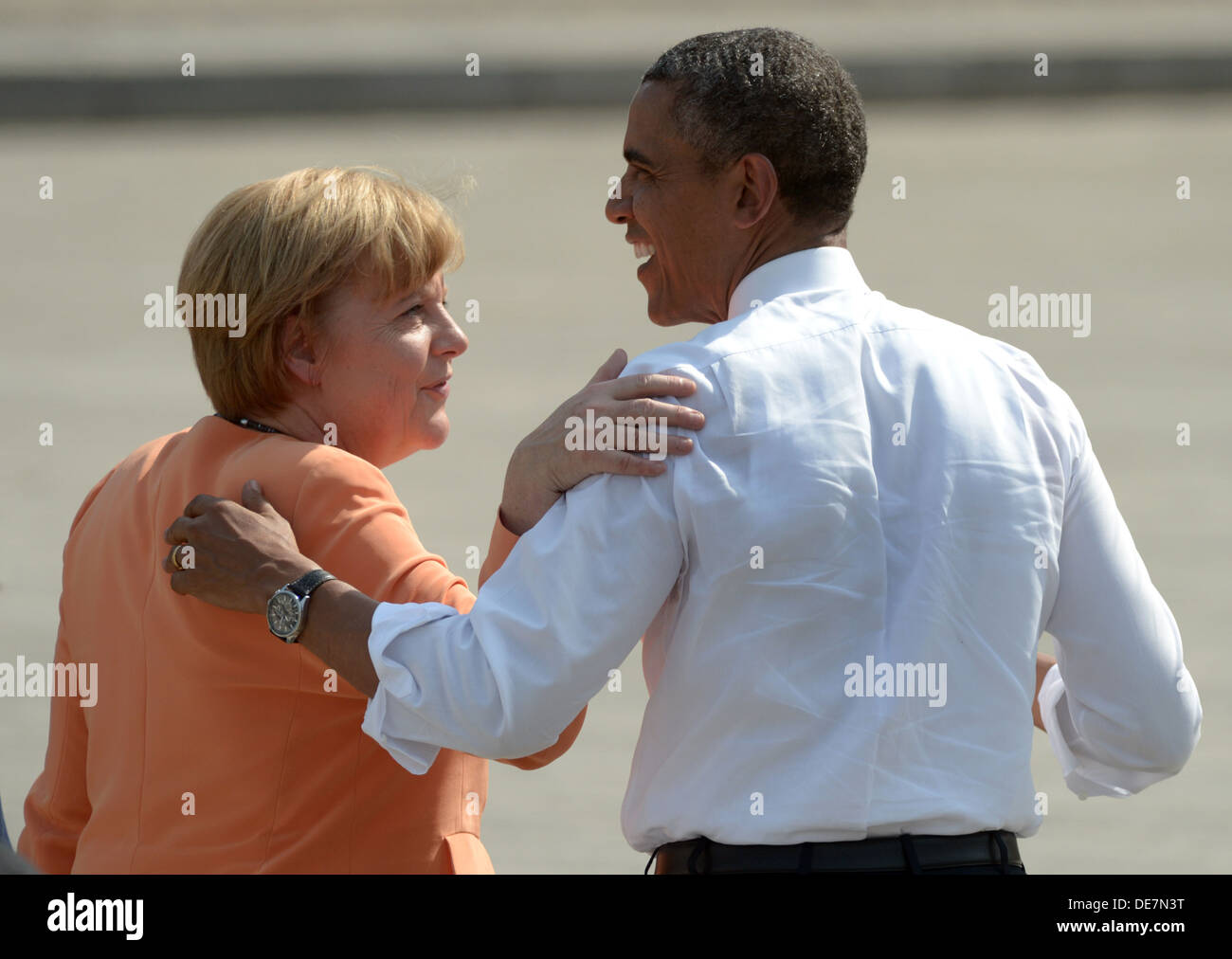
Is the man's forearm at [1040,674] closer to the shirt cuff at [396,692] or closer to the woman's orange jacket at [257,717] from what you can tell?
the woman's orange jacket at [257,717]

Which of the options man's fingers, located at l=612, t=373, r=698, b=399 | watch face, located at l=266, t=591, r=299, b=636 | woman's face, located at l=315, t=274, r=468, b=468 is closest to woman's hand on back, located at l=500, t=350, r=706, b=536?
man's fingers, located at l=612, t=373, r=698, b=399

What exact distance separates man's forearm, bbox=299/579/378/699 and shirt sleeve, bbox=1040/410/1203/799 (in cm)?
94

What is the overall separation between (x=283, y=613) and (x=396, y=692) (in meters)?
0.23

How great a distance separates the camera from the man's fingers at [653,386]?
1942mm

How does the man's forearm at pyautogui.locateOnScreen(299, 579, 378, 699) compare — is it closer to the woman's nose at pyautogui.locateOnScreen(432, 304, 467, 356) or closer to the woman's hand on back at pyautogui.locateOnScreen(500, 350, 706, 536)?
the woman's hand on back at pyautogui.locateOnScreen(500, 350, 706, 536)

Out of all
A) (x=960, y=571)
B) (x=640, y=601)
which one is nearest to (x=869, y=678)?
(x=960, y=571)

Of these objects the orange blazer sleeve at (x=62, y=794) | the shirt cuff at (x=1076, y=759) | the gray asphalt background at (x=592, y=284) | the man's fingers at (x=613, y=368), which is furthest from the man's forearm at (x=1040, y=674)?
the gray asphalt background at (x=592, y=284)

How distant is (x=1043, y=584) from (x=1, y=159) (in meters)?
12.5

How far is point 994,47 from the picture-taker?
13344mm

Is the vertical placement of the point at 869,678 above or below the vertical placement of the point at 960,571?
below

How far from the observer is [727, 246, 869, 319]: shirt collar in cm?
211

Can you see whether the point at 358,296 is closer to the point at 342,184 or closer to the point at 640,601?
the point at 342,184

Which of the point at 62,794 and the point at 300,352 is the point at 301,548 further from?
the point at 62,794
